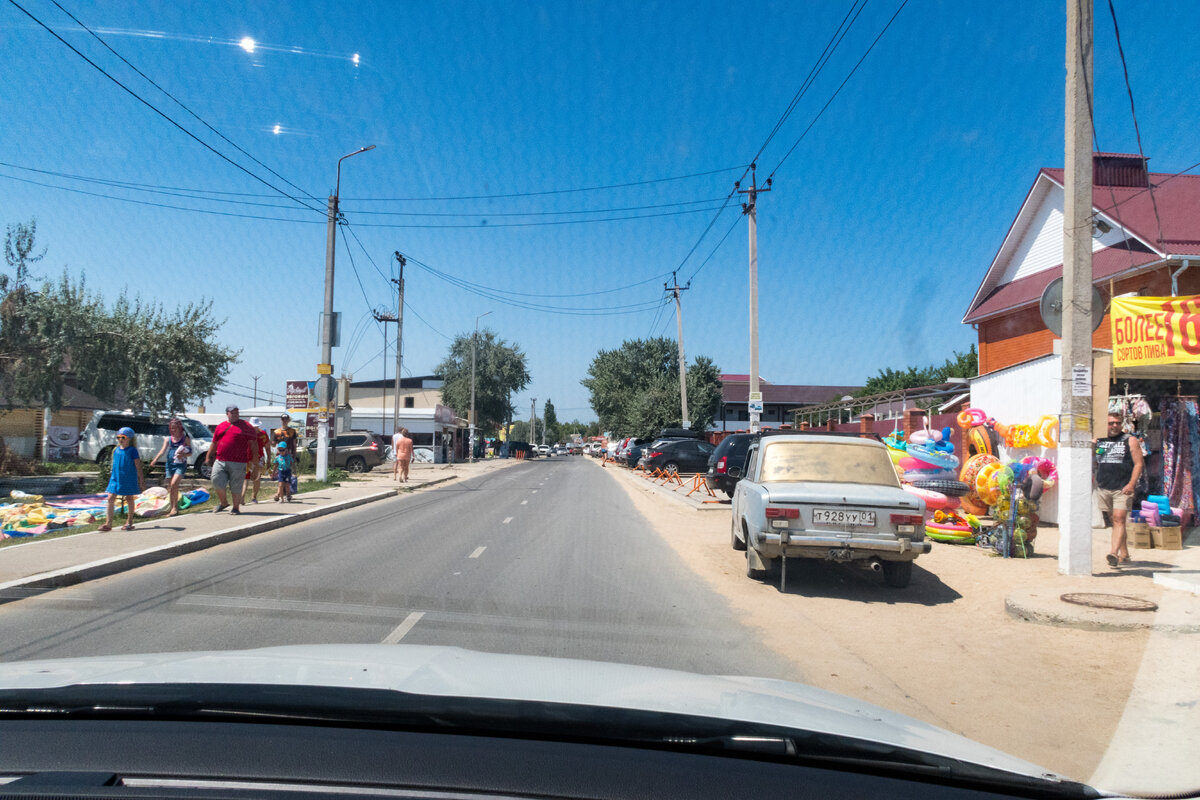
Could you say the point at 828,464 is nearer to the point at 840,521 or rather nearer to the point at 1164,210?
the point at 840,521

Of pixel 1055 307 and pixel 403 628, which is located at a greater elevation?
pixel 1055 307

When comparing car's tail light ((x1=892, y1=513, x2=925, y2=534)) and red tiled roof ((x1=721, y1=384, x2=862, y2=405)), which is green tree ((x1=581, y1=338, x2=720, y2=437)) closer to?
red tiled roof ((x1=721, y1=384, x2=862, y2=405))

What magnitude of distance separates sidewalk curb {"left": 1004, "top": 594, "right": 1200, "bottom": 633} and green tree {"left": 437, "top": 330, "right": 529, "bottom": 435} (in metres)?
62.2

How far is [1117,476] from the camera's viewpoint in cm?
961

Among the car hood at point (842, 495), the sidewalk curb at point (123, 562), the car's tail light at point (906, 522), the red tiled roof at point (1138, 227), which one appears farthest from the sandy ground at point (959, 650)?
the red tiled roof at point (1138, 227)

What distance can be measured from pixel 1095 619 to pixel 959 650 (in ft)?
4.49

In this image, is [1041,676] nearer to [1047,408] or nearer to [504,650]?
[504,650]

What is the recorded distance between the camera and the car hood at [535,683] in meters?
2.48

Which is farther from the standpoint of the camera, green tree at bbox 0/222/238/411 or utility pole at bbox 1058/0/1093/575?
green tree at bbox 0/222/238/411

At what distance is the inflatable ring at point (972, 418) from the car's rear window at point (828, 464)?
6.69 m

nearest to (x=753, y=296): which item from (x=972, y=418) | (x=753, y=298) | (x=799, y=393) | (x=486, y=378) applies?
(x=753, y=298)

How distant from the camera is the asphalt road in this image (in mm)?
5809

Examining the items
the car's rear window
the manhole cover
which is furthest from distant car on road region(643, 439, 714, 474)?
the manhole cover

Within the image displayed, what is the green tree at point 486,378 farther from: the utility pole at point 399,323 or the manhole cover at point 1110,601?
the manhole cover at point 1110,601
